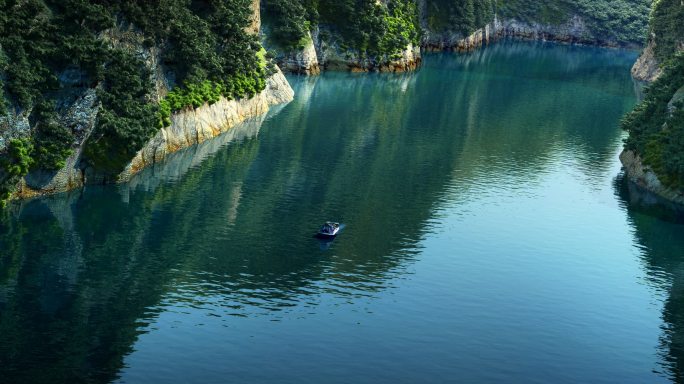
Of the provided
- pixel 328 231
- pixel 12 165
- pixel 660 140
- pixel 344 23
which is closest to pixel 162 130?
pixel 12 165

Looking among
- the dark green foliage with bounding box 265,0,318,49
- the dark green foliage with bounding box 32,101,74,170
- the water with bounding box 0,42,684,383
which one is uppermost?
the dark green foliage with bounding box 265,0,318,49

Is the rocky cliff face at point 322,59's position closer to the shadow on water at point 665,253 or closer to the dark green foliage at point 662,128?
the dark green foliage at point 662,128

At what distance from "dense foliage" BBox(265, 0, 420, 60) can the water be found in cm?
4337

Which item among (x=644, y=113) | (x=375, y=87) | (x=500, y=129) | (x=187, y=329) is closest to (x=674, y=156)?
(x=644, y=113)

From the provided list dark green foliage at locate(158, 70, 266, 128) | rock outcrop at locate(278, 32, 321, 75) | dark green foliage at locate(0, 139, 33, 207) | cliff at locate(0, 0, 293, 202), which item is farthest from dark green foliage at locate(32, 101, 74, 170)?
rock outcrop at locate(278, 32, 321, 75)

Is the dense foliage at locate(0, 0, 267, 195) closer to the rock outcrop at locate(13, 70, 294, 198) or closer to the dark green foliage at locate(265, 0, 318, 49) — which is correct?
the rock outcrop at locate(13, 70, 294, 198)

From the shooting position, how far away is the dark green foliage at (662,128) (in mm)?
108875

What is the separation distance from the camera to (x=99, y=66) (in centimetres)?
8956

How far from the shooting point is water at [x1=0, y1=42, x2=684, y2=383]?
61062 millimetres

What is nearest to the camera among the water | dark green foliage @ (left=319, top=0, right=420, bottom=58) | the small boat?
the water

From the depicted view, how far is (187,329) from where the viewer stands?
208 feet

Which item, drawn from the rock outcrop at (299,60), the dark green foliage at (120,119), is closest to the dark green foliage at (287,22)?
the rock outcrop at (299,60)

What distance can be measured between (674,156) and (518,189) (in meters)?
16.7

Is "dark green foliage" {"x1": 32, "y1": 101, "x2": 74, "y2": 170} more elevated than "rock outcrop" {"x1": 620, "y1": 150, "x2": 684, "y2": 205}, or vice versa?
"dark green foliage" {"x1": 32, "y1": 101, "x2": 74, "y2": 170}
